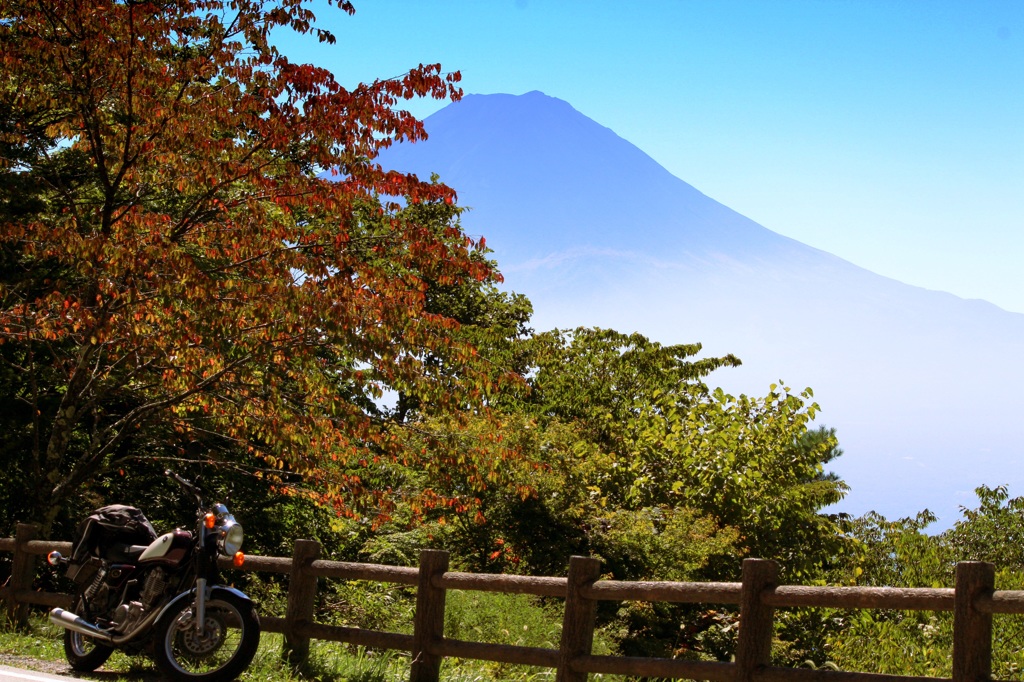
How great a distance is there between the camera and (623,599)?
7.46 m

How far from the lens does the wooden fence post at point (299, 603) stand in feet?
29.9

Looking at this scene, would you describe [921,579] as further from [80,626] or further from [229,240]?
[80,626]

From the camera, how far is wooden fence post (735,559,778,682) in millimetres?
7047

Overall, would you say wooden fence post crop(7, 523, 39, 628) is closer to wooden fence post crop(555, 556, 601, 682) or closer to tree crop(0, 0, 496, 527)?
tree crop(0, 0, 496, 527)

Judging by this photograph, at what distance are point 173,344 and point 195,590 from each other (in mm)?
5663

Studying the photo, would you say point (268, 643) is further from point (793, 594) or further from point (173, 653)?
point (793, 594)

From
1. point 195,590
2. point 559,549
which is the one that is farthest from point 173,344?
point 559,549

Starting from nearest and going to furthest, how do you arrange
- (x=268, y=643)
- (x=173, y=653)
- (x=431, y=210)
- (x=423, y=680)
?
(x=173, y=653) → (x=423, y=680) → (x=268, y=643) → (x=431, y=210)

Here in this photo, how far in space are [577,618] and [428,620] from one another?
4.41 ft

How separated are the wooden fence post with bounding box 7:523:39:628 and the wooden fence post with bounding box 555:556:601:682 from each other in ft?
21.9

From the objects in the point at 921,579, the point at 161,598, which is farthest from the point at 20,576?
the point at 921,579

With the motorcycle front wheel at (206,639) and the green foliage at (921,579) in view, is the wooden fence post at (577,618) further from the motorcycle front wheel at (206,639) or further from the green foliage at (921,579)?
the green foliage at (921,579)

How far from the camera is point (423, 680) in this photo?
848cm

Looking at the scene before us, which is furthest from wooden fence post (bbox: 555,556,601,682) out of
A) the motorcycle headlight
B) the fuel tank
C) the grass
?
the fuel tank
